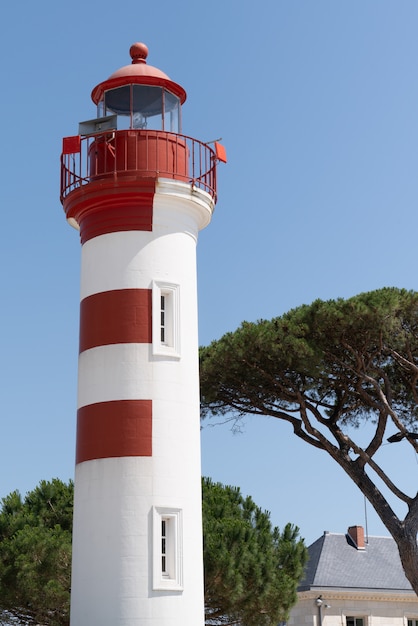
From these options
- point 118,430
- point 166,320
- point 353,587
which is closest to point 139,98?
point 166,320

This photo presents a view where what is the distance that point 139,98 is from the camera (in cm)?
1598

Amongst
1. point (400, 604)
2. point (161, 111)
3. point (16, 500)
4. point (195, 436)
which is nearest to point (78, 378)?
point (195, 436)

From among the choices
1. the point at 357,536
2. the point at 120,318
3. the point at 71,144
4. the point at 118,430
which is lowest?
the point at 118,430

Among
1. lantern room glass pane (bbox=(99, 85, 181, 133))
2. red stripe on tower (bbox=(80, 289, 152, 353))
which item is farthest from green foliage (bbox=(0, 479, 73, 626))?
lantern room glass pane (bbox=(99, 85, 181, 133))

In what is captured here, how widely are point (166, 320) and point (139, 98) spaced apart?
3.53 meters

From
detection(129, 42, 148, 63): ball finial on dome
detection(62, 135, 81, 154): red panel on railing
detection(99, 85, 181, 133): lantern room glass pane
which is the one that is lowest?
detection(62, 135, 81, 154): red panel on railing

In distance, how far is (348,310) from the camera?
72.6 feet

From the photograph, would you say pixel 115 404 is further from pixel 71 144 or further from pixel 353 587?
pixel 353 587

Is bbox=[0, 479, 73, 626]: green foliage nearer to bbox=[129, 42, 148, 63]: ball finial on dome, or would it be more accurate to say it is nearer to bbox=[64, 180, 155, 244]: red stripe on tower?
bbox=[64, 180, 155, 244]: red stripe on tower

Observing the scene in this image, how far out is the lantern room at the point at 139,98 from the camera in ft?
51.9

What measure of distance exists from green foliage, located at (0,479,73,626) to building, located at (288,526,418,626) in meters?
16.7

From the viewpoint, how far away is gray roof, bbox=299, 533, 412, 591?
38.3 metres

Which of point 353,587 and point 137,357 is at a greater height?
point 137,357

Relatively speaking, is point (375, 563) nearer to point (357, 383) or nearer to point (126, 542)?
point (357, 383)
